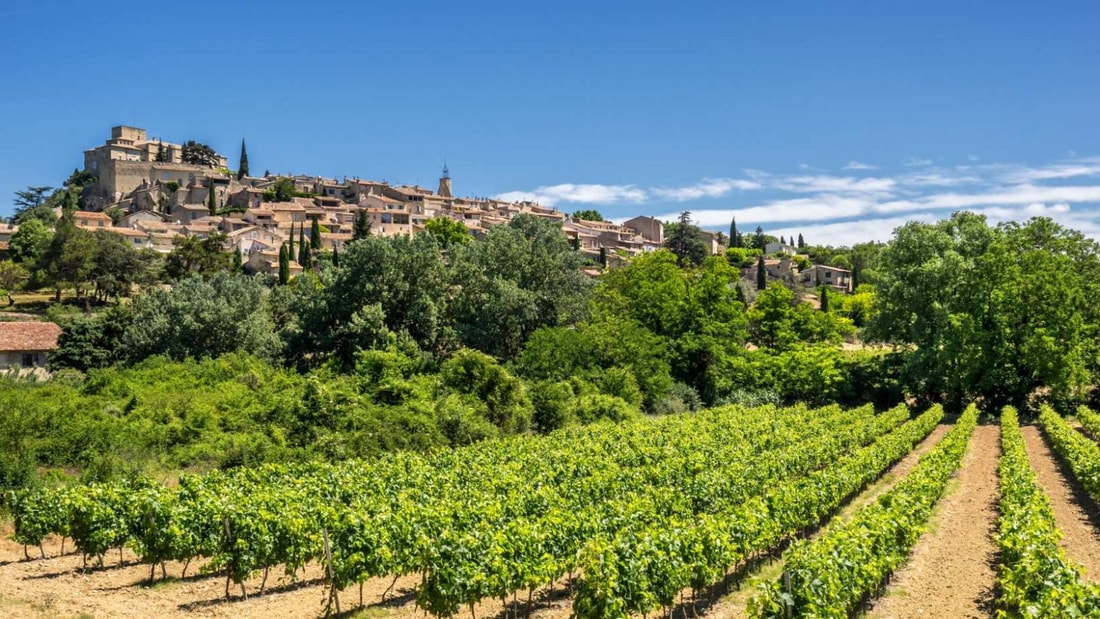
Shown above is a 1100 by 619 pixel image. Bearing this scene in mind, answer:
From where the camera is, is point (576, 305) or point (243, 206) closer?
point (576, 305)

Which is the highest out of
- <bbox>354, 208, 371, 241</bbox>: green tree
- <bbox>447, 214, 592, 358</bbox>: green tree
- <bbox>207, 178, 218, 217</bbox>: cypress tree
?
<bbox>207, 178, 218, 217</bbox>: cypress tree

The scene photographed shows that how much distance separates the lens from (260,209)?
95.6m

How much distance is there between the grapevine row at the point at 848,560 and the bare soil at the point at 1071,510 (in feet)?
8.96

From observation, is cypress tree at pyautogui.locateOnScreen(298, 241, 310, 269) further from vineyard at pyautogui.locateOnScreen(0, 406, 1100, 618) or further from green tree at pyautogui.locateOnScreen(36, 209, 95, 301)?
vineyard at pyautogui.locateOnScreen(0, 406, 1100, 618)

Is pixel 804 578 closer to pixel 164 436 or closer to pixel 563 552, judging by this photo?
pixel 563 552

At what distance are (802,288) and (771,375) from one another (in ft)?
195

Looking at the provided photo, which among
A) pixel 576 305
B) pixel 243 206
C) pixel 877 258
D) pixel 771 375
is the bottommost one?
pixel 771 375

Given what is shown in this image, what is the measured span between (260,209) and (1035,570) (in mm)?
95824

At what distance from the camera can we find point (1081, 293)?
40531mm

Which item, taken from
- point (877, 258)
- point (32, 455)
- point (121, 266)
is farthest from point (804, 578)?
point (121, 266)

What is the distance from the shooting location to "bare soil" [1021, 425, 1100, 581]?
15.4 m

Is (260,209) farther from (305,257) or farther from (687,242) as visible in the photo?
(687,242)

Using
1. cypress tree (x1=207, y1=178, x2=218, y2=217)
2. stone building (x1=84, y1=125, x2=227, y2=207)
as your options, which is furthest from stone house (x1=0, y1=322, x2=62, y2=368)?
stone building (x1=84, y1=125, x2=227, y2=207)

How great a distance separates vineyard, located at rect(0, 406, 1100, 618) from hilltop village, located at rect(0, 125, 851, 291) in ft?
207
